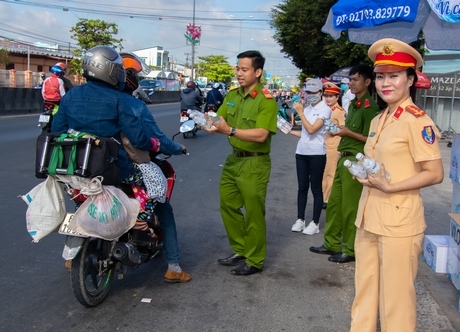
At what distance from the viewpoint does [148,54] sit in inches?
4309

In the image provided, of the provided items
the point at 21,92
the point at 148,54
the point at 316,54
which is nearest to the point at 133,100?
the point at 21,92

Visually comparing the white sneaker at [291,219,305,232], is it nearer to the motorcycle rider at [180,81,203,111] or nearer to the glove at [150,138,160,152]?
the glove at [150,138,160,152]

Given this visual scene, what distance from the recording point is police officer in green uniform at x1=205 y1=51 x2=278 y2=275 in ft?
15.1

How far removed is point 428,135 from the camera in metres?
2.83

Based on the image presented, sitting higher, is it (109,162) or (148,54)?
(148,54)

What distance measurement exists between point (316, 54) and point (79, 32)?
24.8 metres

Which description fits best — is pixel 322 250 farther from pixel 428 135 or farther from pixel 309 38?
pixel 309 38

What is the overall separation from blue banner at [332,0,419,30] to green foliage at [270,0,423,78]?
18462 mm

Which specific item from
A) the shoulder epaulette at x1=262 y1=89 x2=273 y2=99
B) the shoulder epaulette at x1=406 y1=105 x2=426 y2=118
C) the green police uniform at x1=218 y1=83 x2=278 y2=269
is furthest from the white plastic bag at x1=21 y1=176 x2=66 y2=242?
the shoulder epaulette at x1=406 y1=105 x2=426 y2=118

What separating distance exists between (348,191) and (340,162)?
336mm

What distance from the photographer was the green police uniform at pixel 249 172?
464 centimetres

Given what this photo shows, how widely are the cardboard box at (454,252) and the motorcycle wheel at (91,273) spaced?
267 cm

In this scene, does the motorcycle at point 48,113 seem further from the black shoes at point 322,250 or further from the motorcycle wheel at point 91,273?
the motorcycle wheel at point 91,273

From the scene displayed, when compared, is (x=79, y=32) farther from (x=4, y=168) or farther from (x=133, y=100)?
(x=133, y=100)
